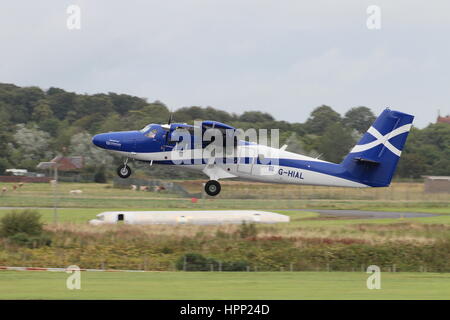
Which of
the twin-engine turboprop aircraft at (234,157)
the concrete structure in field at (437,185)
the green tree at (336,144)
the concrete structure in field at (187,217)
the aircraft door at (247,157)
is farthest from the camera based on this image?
the concrete structure in field at (437,185)

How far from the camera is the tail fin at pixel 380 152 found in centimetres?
3806

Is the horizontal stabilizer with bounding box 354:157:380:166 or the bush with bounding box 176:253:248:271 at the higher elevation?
the horizontal stabilizer with bounding box 354:157:380:166

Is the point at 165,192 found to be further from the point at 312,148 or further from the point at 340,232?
the point at 340,232

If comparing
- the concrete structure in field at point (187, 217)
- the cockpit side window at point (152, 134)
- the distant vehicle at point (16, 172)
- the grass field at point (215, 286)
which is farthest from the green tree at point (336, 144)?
the grass field at point (215, 286)

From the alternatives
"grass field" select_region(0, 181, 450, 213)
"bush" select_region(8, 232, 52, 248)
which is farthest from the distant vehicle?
"bush" select_region(8, 232, 52, 248)

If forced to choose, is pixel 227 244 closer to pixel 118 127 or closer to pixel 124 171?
pixel 124 171

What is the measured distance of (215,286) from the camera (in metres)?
25.9

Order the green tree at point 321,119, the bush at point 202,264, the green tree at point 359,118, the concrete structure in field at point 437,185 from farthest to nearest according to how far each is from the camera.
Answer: the green tree at point 359,118, the green tree at point 321,119, the concrete structure in field at point 437,185, the bush at point 202,264

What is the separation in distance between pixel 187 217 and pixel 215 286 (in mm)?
22770

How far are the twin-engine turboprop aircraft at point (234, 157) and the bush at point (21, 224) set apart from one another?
9.77 m

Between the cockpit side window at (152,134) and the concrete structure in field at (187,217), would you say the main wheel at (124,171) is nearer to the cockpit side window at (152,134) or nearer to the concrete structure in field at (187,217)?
the cockpit side window at (152,134)

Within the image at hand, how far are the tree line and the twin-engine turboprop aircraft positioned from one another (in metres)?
22.5

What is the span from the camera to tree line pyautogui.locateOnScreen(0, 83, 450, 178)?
72062mm

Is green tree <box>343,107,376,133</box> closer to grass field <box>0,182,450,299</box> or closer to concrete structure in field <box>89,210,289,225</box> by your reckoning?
grass field <box>0,182,450,299</box>
